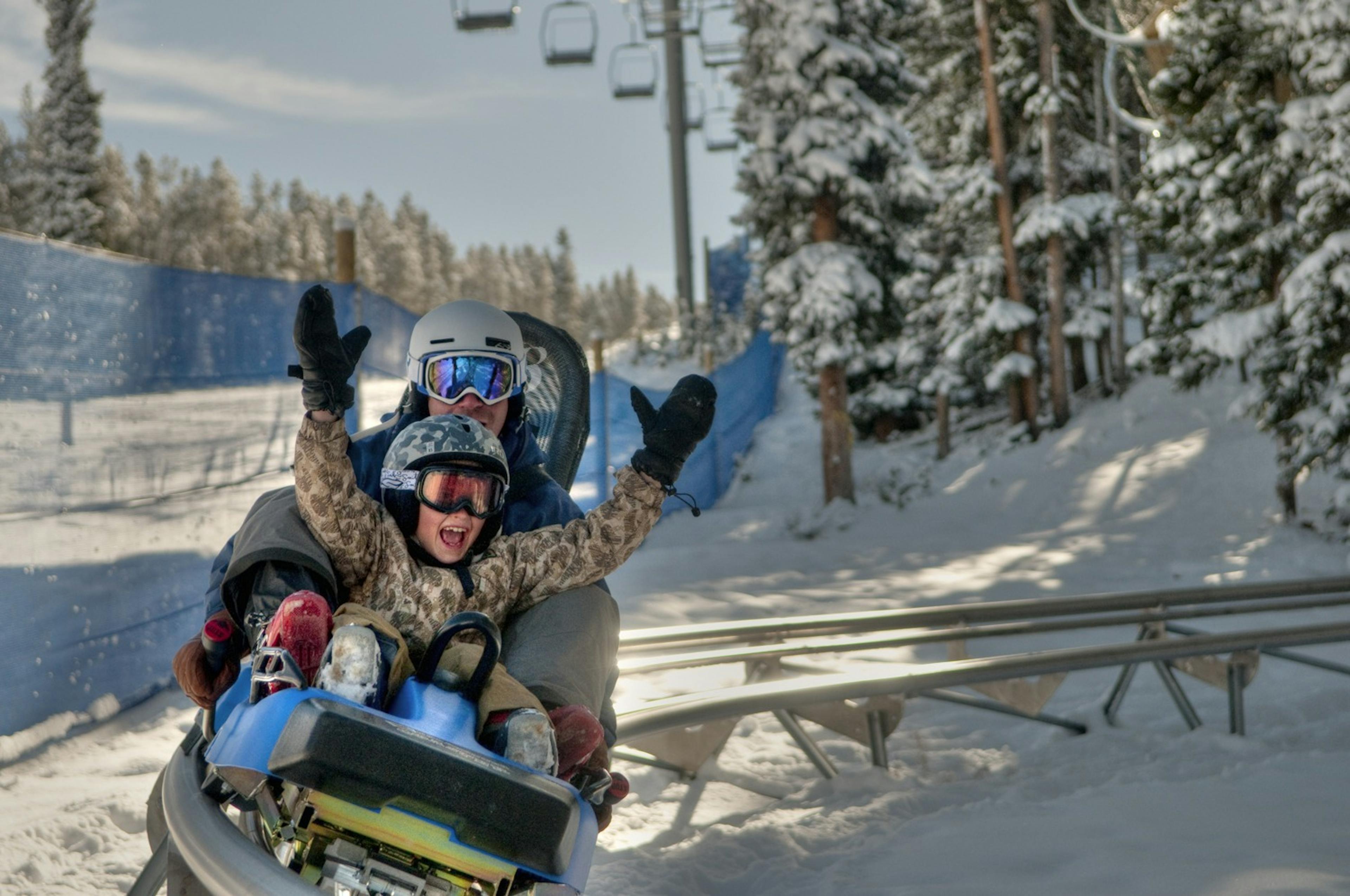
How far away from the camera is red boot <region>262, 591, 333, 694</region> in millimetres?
2146

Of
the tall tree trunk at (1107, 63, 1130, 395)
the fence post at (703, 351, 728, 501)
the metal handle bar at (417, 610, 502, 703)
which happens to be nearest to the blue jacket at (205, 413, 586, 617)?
the metal handle bar at (417, 610, 502, 703)

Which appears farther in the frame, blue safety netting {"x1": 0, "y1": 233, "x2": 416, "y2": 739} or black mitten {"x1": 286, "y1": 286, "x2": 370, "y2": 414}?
blue safety netting {"x1": 0, "y1": 233, "x2": 416, "y2": 739}

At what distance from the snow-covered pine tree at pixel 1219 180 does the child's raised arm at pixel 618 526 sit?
12.1 metres

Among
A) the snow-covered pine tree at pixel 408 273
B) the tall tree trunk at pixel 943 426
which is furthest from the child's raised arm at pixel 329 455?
the snow-covered pine tree at pixel 408 273

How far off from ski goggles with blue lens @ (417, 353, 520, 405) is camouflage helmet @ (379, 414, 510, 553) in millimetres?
650

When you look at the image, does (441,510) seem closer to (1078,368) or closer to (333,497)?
(333,497)

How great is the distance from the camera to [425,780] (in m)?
1.85

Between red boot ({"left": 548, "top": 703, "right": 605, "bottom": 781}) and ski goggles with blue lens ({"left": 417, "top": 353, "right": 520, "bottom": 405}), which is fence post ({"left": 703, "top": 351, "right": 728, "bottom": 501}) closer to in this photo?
ski goggles with blue lens ({"left": 417, "top": 353, "right": 520, "bottom": 405})

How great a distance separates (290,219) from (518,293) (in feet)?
81.4

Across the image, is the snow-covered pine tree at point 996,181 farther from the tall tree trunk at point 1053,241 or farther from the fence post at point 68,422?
the fence post at point 68,422

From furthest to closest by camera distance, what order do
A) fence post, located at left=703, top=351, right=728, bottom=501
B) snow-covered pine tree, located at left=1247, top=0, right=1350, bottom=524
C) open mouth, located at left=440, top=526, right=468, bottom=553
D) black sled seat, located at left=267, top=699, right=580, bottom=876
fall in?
1. fence post, located at left=703, top=351, right=728, bottom=501
2. snow-covered pine tree, located at left=1247, top=0, right=1350, bottom=524
3. open mouth, located at left=440, top=526, right=468, bottom=553
4. black sled seat, located at left=267, top=699, right=580, bottom=876

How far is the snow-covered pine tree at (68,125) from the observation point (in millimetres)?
44312

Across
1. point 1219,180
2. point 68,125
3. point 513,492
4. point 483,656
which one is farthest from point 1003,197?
point 68,125

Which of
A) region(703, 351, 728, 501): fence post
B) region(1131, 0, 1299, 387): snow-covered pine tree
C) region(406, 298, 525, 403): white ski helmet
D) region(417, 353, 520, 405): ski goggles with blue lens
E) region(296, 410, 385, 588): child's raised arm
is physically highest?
region(1131, 0, 1299, 387): snow-covered pine tree
